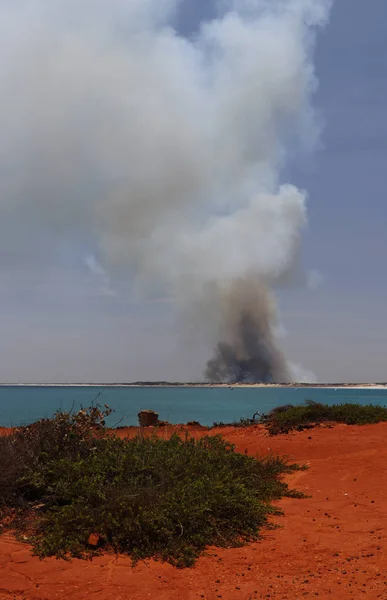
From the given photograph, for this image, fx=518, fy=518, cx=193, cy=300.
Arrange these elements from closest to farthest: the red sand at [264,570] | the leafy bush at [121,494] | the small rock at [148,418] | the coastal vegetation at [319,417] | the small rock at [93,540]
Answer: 1. the red sand at [264,570]
2. the small rock at [93,540]
3. the leafy bush at [121,494]
4. the coastal vegetation at [319,417]
5. the small rock at [148,418]

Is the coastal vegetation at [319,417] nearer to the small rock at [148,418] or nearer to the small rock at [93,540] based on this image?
the small rock at [148,418]

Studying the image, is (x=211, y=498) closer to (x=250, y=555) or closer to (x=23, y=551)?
(x=250, y=555)

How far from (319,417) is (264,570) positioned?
55.9 ft

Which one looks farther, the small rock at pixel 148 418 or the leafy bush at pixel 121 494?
the small rock at pixel 148 418

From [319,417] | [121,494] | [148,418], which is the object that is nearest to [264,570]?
[121,494]

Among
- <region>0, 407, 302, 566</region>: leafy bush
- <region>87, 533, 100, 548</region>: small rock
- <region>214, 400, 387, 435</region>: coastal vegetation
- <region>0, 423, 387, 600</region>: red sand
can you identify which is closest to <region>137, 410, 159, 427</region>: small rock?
<region>214, 400, 387, 435</region>: coastal vegetation

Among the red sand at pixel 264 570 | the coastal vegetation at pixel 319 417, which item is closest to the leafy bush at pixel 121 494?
the red sand at pixel 264 570

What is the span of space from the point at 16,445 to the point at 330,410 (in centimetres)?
1738

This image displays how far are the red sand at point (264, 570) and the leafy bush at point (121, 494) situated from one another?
0.31 m

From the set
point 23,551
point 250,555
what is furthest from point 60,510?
point 250,555

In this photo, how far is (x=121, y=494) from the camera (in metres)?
8.12

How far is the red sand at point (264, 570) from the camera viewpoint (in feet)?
20.6

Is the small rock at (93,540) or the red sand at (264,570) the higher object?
the small rock at (93,540)

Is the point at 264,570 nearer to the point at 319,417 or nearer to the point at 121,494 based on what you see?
the point at 121,494
